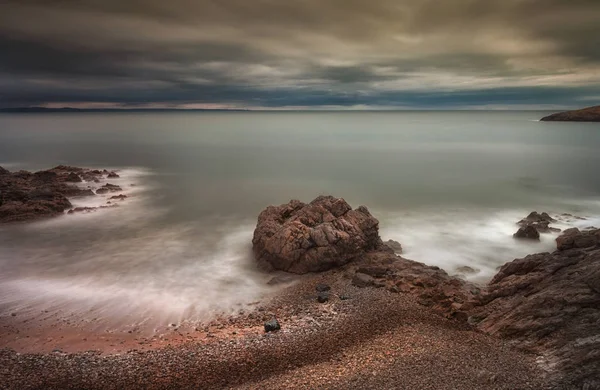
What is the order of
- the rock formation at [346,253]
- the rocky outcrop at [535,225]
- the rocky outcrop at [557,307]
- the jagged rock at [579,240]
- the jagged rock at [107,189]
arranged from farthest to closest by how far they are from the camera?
the jagged rock at [107,189] → the rocky outcrop at [535,225] → the rock formation at [346,253] → the jagged rock at [579,240] → the rocky outcrop at [557,307]

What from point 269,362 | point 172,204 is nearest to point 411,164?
point 172,204

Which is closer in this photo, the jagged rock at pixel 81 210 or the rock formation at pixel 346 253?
the rock formation at pixel 346 253

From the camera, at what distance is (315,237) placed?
58.2 feet

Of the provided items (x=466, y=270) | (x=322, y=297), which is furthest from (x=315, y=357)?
(x=466, y=270)

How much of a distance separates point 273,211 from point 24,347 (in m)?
11.6

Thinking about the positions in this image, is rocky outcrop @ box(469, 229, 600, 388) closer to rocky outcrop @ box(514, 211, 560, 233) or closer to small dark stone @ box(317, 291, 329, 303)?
small dark stone @ box(317, 291, 329, 303)

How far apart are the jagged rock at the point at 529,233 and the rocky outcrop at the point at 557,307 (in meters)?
7.60

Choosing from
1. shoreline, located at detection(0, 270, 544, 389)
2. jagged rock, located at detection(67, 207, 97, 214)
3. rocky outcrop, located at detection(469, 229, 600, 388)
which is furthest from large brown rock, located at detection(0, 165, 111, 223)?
rocky outcrop, located at detection(469, 229, 600, 388)

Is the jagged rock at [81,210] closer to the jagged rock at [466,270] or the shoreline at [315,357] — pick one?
the shoreline at [315,357]

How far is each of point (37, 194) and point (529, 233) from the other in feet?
106

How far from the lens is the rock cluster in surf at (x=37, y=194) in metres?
26.0

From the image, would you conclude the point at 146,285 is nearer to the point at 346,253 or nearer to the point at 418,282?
the point at 346,253

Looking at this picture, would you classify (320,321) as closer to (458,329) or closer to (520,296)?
(458,329)

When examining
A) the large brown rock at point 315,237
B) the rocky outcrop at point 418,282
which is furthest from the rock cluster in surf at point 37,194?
the rocky outcrop at point 418,282
